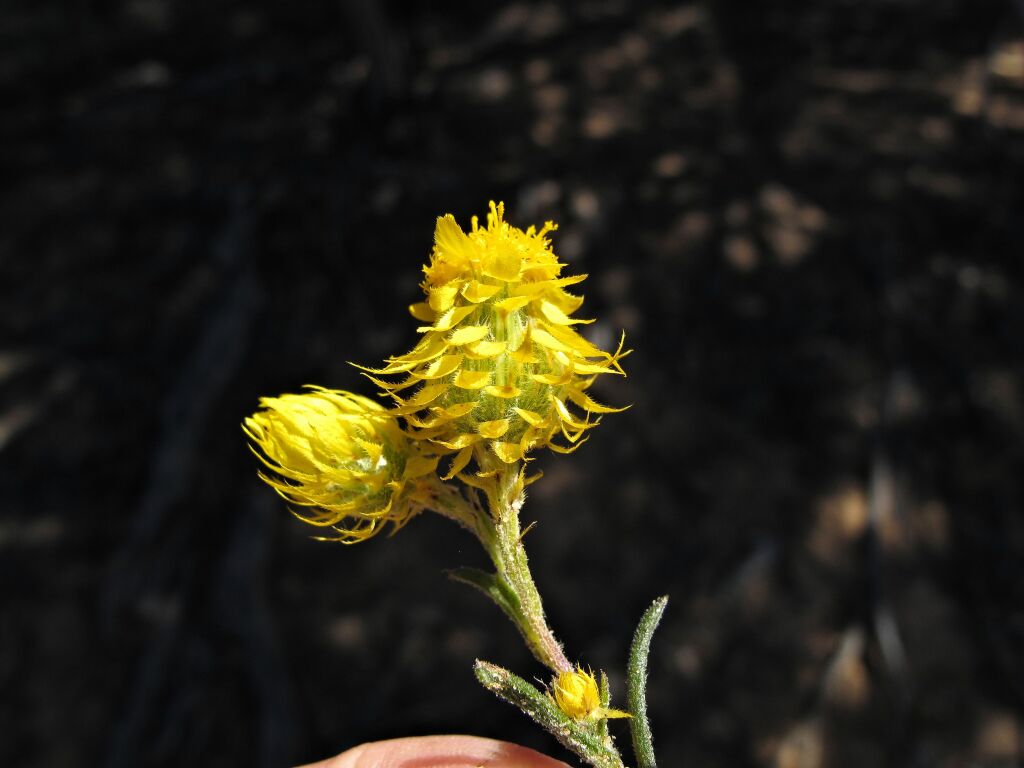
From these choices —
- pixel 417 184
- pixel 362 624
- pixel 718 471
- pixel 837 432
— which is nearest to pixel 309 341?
pixel 417 184

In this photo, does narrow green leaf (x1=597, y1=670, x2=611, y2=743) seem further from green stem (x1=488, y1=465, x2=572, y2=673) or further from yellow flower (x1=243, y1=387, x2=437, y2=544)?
yellow flower (x1=243, y1=387, x2=437, y2=544)

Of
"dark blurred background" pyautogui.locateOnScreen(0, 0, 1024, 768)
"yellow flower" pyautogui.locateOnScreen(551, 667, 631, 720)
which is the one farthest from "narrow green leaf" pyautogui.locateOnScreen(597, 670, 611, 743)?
"dark blurred background" pyautogui.locateOnScreen(0, 0, 1024, 768)

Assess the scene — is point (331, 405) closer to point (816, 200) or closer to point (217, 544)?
point (217, 544)

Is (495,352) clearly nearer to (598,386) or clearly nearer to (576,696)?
(576,696)

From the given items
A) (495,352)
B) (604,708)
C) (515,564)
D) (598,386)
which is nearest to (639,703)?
(604,708)

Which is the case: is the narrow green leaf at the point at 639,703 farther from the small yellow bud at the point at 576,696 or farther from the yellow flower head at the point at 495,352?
the yellow flower head at the point at 495,352

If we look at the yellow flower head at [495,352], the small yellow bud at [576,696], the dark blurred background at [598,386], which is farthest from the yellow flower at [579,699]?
the dark blurred background at [598,386]
